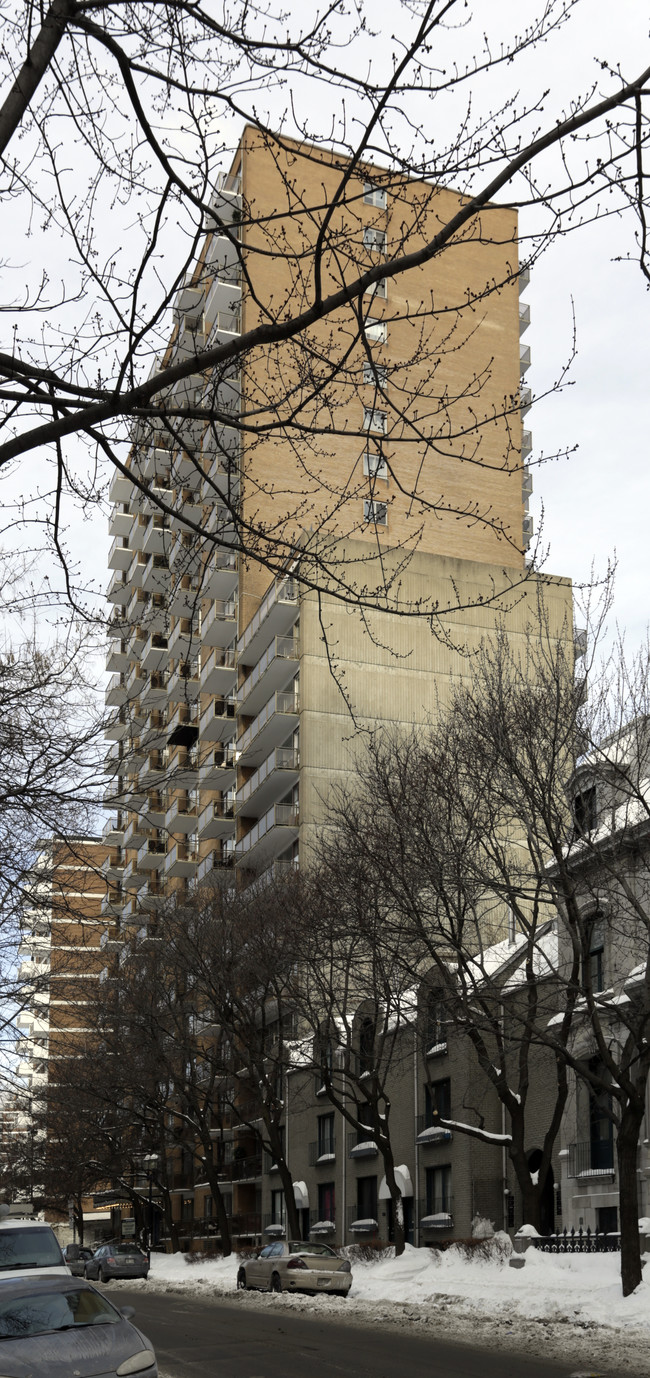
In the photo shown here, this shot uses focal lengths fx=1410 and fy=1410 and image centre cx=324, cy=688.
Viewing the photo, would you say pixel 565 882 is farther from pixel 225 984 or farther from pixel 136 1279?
pixel 136 1279

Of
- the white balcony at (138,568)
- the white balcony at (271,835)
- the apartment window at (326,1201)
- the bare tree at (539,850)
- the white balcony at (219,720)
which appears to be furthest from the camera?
the white balcony at (138,568)

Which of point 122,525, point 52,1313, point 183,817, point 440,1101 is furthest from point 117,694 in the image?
point 52,1313

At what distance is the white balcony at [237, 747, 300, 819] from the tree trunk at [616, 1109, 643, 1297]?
30955 mm

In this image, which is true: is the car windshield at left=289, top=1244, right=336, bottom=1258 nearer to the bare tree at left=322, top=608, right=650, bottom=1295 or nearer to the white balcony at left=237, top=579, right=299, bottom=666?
the bare tree at left=322, top=608, right=650, bottom=1295

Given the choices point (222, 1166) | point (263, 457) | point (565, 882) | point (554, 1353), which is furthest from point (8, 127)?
point (222, 1166)

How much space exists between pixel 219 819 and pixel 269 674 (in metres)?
9.72

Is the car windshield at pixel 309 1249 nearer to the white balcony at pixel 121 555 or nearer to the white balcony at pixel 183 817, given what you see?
the white balcony at pixel 183 817

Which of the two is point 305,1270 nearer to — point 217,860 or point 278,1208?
point 278,1208

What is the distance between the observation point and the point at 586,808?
26.6 m

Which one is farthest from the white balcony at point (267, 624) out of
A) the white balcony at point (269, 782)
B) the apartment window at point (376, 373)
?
the apartment window at point (376, 373)

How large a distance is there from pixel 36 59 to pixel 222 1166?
5868 cm

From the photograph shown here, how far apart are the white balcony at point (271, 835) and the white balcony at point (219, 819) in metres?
3.51

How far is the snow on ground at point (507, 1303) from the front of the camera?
17.9 m

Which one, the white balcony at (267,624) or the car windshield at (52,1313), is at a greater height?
the white balcony at (267,624)
